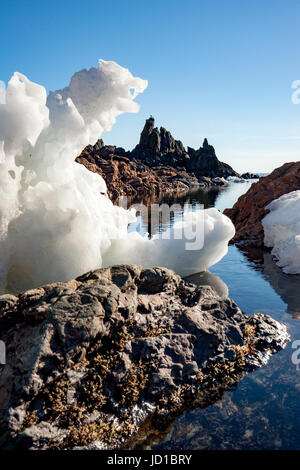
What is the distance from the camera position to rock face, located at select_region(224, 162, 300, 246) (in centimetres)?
1747

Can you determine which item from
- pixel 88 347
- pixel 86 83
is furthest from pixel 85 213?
pixel 88 347

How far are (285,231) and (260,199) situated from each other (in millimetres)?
4720

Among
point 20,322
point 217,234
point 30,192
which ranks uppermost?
point 30,192

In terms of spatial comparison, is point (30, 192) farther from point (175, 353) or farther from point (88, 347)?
point (175, 353)

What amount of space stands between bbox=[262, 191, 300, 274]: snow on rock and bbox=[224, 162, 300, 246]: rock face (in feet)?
3.45

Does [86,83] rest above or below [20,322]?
above

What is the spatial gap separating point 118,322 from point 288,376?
3204 millimetres

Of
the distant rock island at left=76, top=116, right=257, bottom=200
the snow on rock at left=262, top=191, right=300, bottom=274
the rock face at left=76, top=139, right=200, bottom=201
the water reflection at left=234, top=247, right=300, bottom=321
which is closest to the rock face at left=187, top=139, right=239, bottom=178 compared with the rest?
the distant rock island at left=76, top=116, right=257, bottom=200

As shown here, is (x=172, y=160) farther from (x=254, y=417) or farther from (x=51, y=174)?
(x=254, y=417)

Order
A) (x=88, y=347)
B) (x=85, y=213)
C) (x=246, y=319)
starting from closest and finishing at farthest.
A: (x=88, y=347) < (x=246, y=319) < (x=85, y=213)

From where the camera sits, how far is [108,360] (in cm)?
514

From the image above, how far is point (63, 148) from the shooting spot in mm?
8211

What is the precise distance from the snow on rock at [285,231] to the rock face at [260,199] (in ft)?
3.45

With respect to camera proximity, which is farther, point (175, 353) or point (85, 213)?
point (85, 213)
